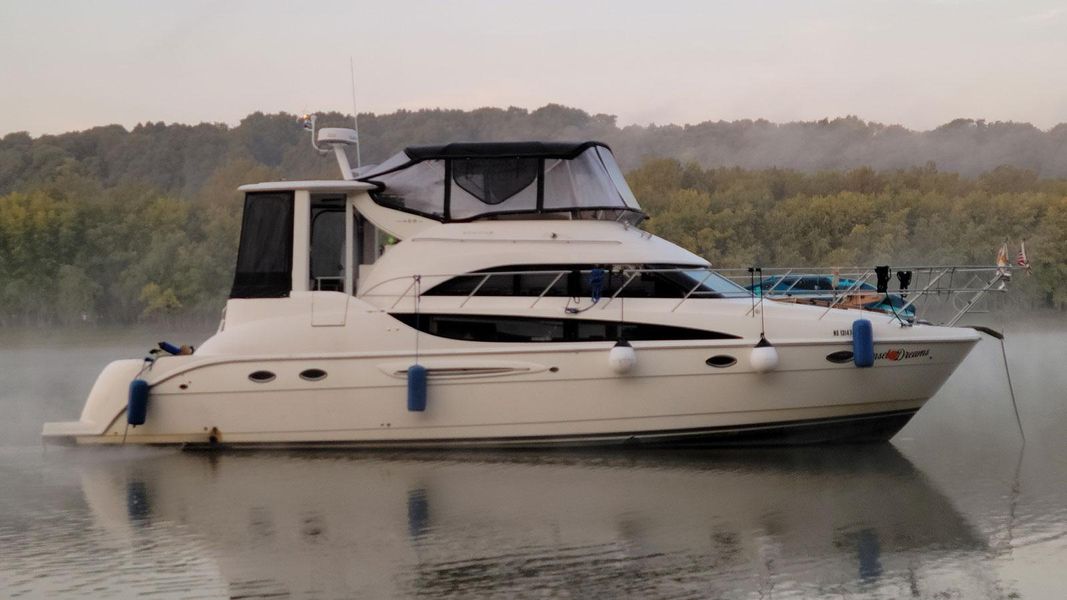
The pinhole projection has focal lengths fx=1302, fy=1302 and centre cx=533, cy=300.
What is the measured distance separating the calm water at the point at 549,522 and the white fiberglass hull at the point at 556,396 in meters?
0.31

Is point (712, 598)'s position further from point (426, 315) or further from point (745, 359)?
point (426, 315)

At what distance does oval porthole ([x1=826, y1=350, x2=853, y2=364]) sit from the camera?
14133 mm

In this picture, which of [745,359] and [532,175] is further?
[532,175]

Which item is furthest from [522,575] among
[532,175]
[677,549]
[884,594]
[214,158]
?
[214,158]

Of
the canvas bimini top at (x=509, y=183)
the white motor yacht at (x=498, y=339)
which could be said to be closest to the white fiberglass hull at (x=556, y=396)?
the white motor yacht at (x=498, y=339)

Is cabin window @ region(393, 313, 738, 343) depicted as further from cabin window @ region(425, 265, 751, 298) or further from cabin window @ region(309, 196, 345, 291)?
cabin window @ region(309, 196, 345, 291)

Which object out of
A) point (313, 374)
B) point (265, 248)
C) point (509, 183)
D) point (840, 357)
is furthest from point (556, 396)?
point (265, 248)

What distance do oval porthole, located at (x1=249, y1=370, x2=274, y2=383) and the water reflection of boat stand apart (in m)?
0.94

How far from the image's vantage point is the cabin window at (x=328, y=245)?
15586mm

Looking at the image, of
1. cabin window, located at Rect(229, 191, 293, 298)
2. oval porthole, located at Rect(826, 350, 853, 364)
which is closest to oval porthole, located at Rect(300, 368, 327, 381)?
cabin window, located at Rect(229, 191, 293, 298)

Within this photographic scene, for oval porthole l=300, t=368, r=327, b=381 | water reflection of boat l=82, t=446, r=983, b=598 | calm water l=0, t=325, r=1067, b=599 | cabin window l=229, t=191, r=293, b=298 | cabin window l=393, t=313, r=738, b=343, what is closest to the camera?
calm water l=0, t=325, r=1067, b=599

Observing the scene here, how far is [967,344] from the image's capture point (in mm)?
14477

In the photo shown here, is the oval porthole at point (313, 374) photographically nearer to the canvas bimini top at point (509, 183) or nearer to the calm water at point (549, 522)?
→ the calm water at point (549, 522)

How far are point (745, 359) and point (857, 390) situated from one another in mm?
1360
